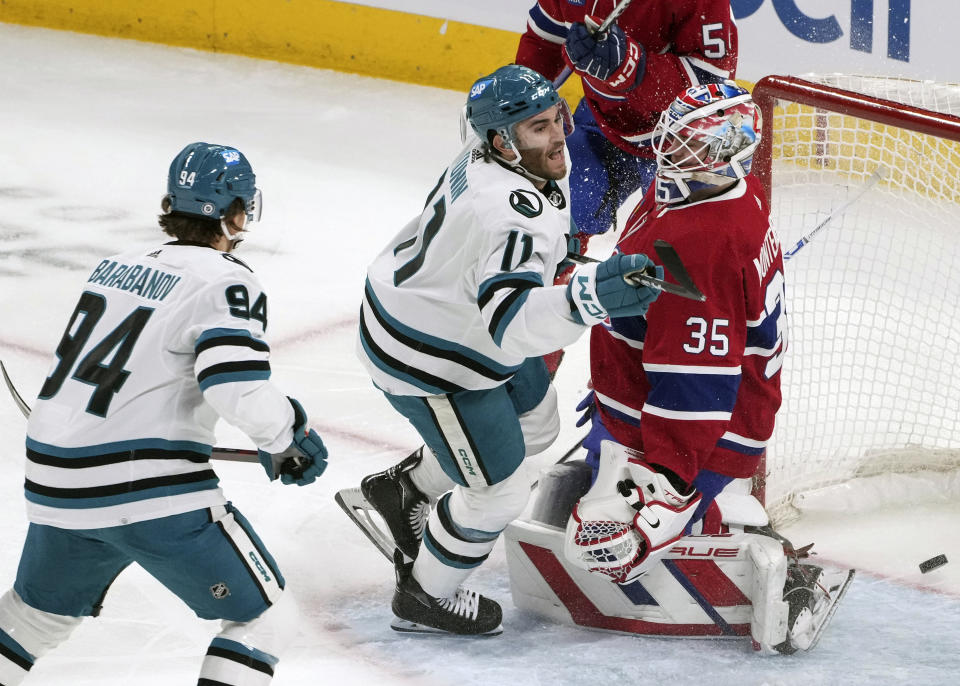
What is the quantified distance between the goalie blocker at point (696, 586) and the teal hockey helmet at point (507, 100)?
2.11ft

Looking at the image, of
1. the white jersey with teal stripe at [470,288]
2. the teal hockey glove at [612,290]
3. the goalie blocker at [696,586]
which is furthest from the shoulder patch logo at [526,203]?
the goalie blocker at [696,586]

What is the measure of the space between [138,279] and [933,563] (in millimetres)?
1839

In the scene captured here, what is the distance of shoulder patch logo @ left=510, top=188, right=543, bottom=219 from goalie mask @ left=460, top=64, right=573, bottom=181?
12 cm

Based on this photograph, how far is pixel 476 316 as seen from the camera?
246cm

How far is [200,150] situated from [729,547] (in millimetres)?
1250

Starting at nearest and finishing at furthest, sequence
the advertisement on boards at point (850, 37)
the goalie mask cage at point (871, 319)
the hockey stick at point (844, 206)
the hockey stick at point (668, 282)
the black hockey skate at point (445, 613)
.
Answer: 1. the hockey stick at point (668, 282)
2. the black hockey skate at point (445, 613)
3. the hockey stick at point (844, 206)
4. the goalie mask cage at point (871, 319)
5. the advertisement on boards at point (850, 37)

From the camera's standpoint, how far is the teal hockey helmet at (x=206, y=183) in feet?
7.23

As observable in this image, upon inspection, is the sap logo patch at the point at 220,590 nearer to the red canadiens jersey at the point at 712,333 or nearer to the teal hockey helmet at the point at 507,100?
the red canadiens jersey at the point at 712,333

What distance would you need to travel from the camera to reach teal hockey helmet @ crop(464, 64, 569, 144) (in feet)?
7.91

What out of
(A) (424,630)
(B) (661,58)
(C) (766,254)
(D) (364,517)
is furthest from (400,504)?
(B) (661,58)

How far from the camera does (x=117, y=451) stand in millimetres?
2080

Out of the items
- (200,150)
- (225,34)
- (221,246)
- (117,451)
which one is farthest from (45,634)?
(225,34)

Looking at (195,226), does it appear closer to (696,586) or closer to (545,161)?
(545,161)

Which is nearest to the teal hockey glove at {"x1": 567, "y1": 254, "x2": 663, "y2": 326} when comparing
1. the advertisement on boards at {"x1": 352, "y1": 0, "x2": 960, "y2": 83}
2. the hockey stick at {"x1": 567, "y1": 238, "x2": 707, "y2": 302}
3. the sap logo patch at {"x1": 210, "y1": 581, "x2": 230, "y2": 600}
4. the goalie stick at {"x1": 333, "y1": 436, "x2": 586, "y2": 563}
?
the hockey stick at {"x1": 567, "y1": 238, "x2": 707, "y2": 302}
